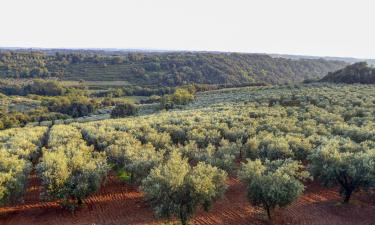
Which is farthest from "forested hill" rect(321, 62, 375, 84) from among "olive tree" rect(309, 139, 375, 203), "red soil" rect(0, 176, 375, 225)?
"olive tree" rect(309, 139, 375, 203)

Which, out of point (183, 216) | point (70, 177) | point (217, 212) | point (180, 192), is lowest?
point (217, 212)

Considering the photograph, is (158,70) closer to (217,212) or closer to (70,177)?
(70,177)

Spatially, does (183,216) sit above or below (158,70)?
above

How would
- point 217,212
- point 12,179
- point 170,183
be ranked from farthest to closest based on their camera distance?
point 217,212
point 12,179
point 170,183

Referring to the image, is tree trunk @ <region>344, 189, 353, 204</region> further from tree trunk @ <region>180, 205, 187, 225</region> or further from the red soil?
tree trunk @ <region>180, 205, 187, 225</region>

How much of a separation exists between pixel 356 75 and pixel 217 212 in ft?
283

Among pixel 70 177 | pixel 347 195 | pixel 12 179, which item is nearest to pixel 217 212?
pixel 347 195

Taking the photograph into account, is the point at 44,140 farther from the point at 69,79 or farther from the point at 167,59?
the point at 167,59

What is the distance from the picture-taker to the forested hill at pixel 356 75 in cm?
9565

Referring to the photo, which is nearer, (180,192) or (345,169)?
(180,192)

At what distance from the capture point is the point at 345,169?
25.1 meters

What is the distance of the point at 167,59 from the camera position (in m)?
195

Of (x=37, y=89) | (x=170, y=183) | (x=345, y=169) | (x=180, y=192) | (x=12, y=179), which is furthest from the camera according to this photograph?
(x=37, y=89)

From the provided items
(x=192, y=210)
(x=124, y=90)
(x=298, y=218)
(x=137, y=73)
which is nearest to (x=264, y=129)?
(x=298, y=218)
